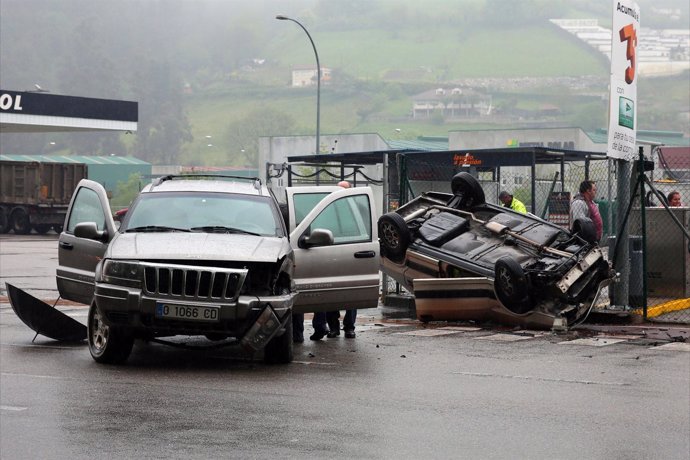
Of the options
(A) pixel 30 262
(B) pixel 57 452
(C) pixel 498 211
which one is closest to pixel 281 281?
(B) pixel 57 452

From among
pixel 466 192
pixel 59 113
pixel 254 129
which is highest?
pixel 254 129

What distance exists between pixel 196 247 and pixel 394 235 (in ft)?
17.9

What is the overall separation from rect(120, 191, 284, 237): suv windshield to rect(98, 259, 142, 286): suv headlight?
0.85 meters

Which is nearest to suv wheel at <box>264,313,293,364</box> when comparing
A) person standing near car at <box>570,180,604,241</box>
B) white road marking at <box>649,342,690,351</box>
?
white road marking at <box>649,342,690,351</box>

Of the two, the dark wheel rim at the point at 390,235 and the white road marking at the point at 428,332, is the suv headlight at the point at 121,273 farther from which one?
the dark wheel rim at the point at 390,235

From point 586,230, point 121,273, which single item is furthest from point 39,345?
point 586,230

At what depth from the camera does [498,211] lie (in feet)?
55.3

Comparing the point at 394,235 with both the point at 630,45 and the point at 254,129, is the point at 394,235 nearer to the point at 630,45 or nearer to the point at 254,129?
the point at 630,45

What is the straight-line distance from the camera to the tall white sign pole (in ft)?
53.6

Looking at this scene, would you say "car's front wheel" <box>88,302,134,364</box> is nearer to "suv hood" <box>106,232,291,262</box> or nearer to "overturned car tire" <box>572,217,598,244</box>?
"suv hood" <box>106,232,291,262</box>

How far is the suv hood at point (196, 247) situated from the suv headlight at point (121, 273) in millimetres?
73

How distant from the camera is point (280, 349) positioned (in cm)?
1187

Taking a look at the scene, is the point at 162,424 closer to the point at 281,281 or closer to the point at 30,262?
the point at 281,281

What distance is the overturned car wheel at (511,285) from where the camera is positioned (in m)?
14.7
